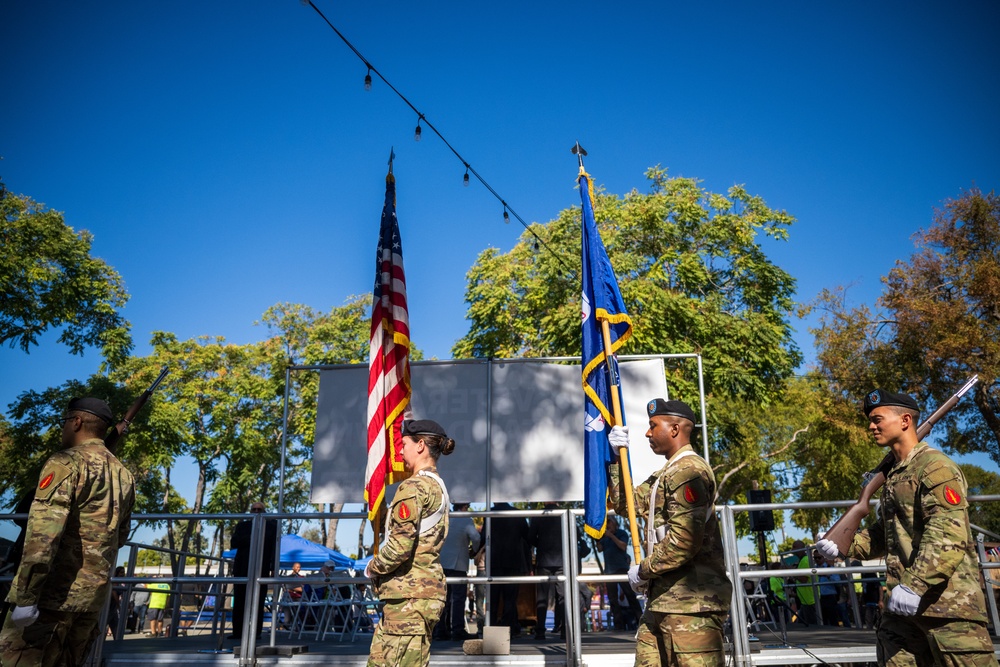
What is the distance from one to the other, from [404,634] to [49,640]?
2.18 metres

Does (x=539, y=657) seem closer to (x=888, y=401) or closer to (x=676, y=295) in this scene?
(x=888, y=401)

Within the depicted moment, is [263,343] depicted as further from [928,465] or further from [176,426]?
[928,465]

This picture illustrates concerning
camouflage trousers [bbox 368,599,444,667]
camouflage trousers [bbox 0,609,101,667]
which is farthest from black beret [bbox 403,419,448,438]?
camouflage trousers [bbox 0,609,101,667]

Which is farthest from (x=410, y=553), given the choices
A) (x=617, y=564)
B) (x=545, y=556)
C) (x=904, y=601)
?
(x=617, y=564)

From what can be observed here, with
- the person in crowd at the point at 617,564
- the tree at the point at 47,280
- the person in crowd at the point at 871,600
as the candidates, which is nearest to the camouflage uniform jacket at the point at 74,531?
the person in crowd at the point at 617,564

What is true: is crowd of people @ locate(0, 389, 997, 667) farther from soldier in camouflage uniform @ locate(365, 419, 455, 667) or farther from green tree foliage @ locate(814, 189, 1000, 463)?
green tree foliage @ locate(814, 189, 1000, 463)

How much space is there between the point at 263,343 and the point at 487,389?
27.9 meters

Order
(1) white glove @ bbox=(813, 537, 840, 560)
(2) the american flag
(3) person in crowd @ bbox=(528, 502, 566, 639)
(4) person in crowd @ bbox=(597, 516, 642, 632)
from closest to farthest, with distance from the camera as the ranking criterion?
(1) white glove @ bbox=(813, 537, 840, 560)
(2) the american flag
(3) person in crowd @ bbox=(528, 502, 566, 639)
(4) person in crowd @ bbox=(597, 516, 642, 632)

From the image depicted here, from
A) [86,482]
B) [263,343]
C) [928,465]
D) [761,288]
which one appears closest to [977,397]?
[761,288]

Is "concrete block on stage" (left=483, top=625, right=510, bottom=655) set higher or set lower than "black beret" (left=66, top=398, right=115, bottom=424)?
lower

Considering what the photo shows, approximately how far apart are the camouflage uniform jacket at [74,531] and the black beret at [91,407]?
0.19 metres

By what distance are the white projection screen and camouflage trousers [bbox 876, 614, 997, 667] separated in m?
4.98

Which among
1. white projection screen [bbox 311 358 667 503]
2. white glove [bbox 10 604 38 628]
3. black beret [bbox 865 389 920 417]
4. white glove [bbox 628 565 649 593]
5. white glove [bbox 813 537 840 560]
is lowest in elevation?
white glove [bbox 10 604 38 628]

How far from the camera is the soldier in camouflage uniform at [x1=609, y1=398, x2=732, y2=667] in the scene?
439cm
